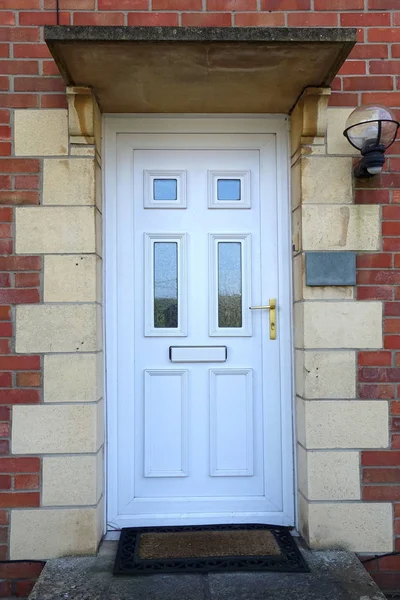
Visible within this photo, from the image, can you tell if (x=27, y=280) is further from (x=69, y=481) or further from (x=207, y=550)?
(x=207, y=550)

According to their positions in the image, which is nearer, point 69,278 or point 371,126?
point 371,126

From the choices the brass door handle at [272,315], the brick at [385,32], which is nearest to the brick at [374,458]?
the brass door handle at [272,315]

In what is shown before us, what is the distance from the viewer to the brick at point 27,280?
266cm

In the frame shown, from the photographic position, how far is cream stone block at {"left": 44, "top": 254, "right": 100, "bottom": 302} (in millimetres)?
2658


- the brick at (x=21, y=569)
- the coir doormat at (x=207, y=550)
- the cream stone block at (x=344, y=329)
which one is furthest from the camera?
the cream stone block at (x=344, y=329)

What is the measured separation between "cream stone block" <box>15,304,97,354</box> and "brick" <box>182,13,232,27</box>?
62.7 inches

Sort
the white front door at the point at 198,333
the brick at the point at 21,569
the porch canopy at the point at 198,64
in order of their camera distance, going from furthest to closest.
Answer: the white front door at the point at 198,333 → the brick at the point at 21,569 → the porch canopy at the point at 198,64

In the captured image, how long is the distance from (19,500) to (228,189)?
2.05 meters

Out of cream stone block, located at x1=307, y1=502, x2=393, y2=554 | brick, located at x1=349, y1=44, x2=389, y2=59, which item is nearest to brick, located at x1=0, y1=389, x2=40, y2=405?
cream stone block, located at x1=307, y1=502, x2=393, y2=554

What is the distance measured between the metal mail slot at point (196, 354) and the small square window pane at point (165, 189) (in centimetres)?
89

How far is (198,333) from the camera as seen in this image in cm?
295

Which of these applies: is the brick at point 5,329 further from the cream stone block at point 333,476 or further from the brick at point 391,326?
the brick at point 391,326

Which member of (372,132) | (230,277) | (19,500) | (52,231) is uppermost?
(372,132)

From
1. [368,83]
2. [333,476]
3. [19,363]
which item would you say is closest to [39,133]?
[19,363]
